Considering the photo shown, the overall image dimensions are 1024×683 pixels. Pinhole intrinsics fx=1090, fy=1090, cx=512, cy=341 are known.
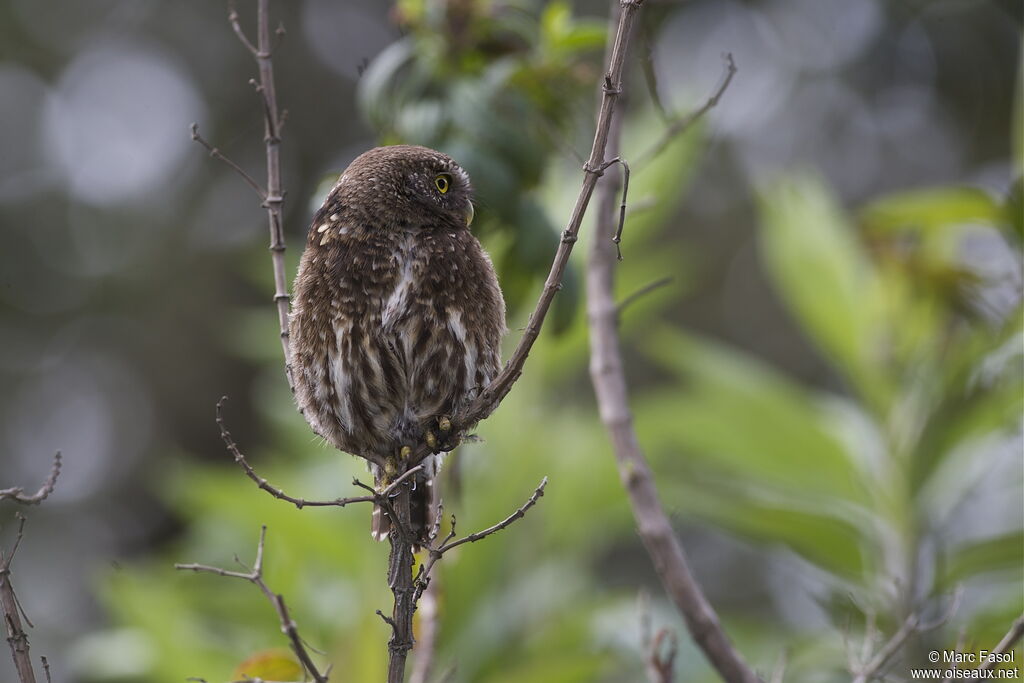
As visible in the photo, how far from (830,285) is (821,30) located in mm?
8674

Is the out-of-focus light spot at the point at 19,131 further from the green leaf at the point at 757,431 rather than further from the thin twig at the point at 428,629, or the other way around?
the thin twig at the point at 428,629

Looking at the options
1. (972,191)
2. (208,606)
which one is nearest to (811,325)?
(972,191)

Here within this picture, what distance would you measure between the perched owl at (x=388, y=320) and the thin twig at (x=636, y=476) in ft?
0.98

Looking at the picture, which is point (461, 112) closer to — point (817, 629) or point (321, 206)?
point (321, 206)

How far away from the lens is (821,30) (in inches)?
476

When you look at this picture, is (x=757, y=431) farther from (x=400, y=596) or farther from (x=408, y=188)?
(x=400, y=596)

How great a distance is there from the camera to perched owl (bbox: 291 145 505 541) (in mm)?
2590

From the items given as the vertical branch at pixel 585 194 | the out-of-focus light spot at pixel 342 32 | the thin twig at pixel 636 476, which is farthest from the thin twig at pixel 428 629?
the out-of-focus light spot at pixel 342 32

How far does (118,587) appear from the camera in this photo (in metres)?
4.29

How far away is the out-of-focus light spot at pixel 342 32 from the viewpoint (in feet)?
36.3

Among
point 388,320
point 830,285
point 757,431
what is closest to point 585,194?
point 388,320

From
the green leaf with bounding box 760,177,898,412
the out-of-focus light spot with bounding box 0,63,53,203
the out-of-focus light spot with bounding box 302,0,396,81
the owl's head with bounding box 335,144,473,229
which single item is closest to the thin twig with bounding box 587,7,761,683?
the owl's head with bounding box 335,144,473,229

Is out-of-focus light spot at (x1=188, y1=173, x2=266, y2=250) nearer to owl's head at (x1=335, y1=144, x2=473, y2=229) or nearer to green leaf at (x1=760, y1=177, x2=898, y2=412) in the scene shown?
green leaf at (x1=760, y1=177, x2=898, y2=412)

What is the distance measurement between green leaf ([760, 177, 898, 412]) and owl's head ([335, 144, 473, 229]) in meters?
2.02
